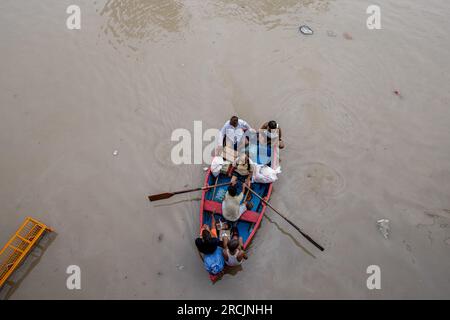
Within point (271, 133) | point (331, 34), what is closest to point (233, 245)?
point (271, 133)

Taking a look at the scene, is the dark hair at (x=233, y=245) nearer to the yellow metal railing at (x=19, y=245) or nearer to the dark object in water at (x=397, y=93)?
the yellow metal railing at (x=19, y=245)

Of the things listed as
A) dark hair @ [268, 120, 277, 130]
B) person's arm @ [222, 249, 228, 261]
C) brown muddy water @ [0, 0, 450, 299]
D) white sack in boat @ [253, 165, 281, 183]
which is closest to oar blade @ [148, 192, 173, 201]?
brown muddy water @ [0, 0, 450, 299]

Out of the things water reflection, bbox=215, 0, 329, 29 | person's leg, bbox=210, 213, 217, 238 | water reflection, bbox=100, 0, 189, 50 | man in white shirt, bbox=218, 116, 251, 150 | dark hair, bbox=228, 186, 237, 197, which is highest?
water reflection, bbox=215, 0, 329, 29

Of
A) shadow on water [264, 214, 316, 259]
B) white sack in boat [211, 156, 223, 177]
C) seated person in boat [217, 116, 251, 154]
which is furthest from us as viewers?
seated person in boat [217, 116, 251, 154]

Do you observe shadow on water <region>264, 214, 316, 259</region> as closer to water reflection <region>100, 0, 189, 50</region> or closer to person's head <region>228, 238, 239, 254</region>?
person's head <region>228, 238, 239, 254</region>

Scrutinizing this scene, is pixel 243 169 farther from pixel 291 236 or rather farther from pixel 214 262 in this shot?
pixel 214 262

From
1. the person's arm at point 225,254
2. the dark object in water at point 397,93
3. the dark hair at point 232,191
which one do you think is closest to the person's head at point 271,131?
the dark hair at point 232,191
